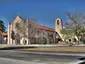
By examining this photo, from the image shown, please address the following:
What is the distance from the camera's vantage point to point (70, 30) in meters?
83.1

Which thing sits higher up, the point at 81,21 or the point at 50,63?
the point at 81,21

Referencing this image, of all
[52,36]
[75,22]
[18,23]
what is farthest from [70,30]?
[52,36]

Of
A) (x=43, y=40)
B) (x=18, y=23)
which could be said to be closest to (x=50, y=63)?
(x=18, y=23)

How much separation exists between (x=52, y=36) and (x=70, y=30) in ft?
100

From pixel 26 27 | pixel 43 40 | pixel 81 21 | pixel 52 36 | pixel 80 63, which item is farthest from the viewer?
pixel 52 36

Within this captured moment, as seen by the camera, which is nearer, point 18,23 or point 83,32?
point 83,32

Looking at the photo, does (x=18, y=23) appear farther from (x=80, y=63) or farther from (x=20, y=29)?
(x=80, y=63)

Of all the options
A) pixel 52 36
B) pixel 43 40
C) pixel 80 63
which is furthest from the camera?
pixel 52 36

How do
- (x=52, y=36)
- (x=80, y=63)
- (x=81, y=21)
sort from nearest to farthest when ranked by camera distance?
(x=80, y=63)
(x=81, y=21)
(x=52, y=36)

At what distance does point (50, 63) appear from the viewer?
16172 millimetres

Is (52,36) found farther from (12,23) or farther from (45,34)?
(12,23)

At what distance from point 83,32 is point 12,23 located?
124 ft

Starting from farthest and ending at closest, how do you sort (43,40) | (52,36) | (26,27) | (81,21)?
1. (52,36)
2. (43,40)
3. (26,27)
4. (81,21)

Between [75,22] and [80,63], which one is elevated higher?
[75,22]
